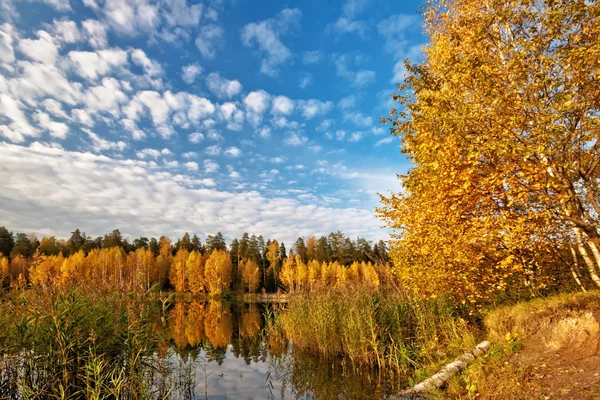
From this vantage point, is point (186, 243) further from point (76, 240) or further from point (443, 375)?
point (443, 375)

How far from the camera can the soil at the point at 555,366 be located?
20.7ft

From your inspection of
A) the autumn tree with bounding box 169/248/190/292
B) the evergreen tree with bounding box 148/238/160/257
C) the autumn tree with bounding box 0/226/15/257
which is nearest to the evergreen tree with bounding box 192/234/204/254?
the evergreen tree with bounding box 148/238/160/257

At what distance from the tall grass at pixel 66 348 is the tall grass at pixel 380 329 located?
686 cm

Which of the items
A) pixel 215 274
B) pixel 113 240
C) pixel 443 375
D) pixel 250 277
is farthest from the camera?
pixel 113 240

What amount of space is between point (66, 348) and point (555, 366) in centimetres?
996

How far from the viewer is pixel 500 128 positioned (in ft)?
28.3

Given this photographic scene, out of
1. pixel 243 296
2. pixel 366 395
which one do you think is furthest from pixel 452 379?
pixel 243 296

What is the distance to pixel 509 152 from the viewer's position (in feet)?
28.6

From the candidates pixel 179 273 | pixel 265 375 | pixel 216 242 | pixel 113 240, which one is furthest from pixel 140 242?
pixel 265 375

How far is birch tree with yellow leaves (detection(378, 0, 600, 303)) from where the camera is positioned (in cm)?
797

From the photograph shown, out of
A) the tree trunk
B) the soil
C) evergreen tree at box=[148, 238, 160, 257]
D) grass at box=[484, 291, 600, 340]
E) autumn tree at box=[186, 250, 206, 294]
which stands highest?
evergreen tree at box=[148, 238, 160, 257]

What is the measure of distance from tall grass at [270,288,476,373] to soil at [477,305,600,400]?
98.0 inches

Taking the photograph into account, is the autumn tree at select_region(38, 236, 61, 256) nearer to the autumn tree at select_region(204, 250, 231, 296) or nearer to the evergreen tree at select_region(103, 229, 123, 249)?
the evergreen tree at select_region(103, 229, 123, 249)

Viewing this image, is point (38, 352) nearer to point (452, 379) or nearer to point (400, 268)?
point (452, 379)
